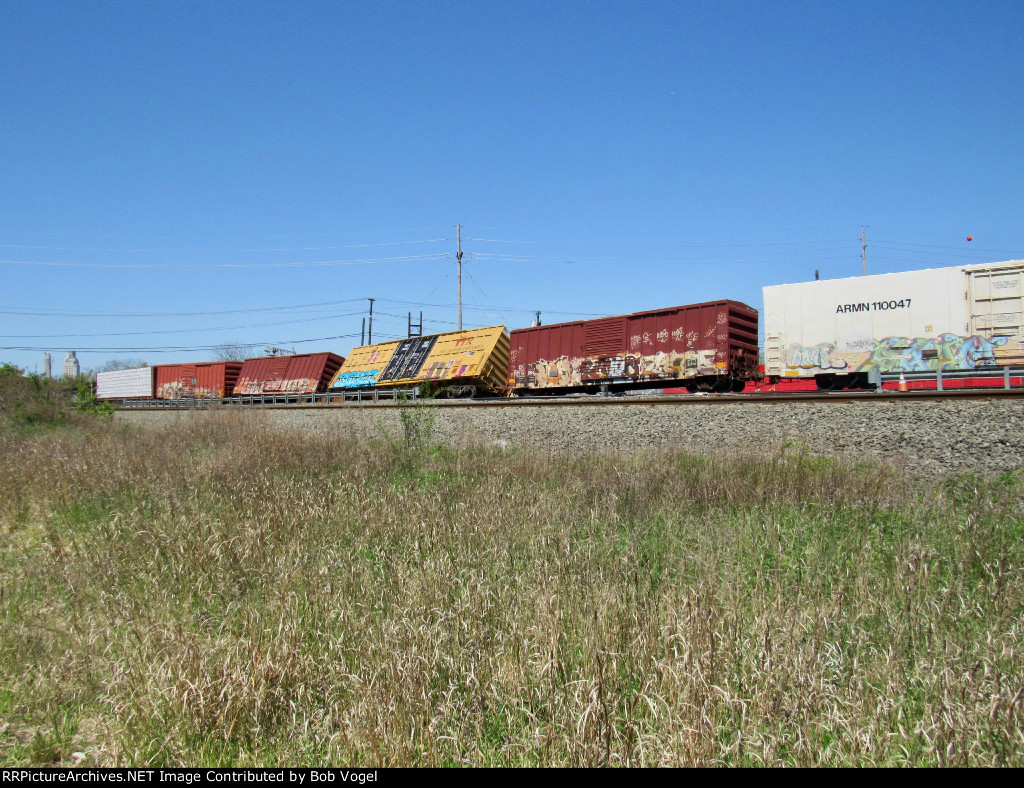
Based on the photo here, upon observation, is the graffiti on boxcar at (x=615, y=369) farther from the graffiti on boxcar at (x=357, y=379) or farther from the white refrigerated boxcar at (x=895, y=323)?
the graffiti on boxcar at (x=357, y=379)

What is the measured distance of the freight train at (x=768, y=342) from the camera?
15.6 metres

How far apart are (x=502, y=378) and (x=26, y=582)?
20.8 m

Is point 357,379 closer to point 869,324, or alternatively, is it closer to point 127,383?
point 869,324

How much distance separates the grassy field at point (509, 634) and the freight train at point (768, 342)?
1059 cm

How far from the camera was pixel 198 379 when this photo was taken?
40.2 meters

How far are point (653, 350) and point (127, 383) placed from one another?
44.4m

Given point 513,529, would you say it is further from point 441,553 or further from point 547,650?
point 547,650

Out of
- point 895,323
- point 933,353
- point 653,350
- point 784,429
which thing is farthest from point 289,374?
point 933,353

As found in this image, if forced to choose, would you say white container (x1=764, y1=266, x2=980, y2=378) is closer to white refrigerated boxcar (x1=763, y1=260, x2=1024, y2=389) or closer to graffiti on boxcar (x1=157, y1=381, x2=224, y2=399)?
white refrigerated boxcar (x1=763, y1=260, x2=1024, y2=389)

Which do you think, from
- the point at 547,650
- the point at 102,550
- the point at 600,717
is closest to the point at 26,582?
the point at 102,550

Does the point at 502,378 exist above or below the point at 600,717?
above

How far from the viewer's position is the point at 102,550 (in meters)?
5.46

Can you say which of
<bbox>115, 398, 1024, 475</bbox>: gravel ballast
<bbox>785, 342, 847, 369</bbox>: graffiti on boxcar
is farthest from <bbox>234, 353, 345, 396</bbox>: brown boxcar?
<bbox>785, 342, 847, 369</bbox>: graffiti on boxcar
